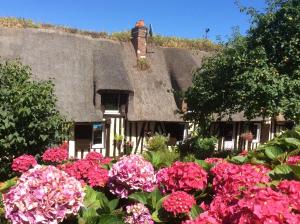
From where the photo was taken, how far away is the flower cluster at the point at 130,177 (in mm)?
3246

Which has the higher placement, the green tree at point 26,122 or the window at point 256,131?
the green tree at point 26,122

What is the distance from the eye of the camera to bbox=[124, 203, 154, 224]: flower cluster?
284 centimetres

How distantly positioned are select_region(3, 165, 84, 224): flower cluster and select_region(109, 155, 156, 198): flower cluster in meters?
0.52

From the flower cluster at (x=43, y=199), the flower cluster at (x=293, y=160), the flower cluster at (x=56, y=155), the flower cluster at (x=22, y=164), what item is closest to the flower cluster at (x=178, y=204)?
the flower cluster at (x=43, y=199)

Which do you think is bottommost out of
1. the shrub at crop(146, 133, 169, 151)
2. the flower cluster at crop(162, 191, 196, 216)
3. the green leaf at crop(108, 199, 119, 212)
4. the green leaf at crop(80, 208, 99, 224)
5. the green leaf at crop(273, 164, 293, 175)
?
the shrub at crop(146, 133, 169, 151)

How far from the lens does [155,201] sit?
3082 mm

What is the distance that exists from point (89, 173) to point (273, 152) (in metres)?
1.79

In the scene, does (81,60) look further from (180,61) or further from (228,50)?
(228,50)

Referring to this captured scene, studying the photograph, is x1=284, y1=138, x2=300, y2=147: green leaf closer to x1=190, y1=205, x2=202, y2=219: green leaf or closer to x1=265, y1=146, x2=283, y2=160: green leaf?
x1=265, y1=146, x2=283, y2=160: green leaf

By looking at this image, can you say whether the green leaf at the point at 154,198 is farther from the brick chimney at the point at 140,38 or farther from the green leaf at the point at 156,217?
the brick chimney at the point at 140,38

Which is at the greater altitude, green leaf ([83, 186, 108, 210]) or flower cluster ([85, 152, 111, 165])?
flower cluster ([85, 152, 111, 165])

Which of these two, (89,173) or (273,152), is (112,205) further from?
(273,152)

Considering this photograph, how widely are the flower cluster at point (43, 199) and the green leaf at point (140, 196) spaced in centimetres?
45

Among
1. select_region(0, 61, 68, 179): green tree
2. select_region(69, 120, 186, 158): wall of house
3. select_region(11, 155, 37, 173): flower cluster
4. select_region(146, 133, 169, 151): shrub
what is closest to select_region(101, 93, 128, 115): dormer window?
select_region(69, 120, 186, 158): wall of house
